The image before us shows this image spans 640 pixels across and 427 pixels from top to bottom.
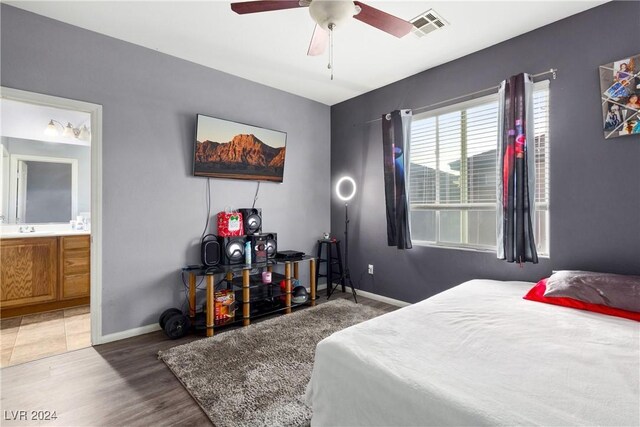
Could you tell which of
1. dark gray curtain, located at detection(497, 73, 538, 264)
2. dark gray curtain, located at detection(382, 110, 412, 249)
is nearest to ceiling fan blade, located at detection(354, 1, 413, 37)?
dark gray curtain, located at detection(497, 73, 538, 264)

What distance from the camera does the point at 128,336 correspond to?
272 cm

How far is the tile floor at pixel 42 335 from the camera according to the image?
2434mm

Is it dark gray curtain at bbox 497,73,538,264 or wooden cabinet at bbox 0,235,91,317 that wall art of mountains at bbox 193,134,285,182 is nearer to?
wooden cabinet at bbox 0,235,91,317

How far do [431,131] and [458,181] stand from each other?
0.66 metres

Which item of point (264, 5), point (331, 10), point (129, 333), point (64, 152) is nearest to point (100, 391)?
point (129, 333)

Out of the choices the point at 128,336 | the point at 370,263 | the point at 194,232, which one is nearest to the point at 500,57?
the point at 370,263

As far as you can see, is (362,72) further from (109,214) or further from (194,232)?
(109,214)

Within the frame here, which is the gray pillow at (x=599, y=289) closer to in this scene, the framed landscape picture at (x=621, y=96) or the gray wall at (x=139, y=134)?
the framed landscape picture at (x=621, y=96)

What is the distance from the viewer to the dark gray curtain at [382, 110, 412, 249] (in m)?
3.35

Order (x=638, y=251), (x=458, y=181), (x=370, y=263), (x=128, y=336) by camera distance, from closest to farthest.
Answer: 1. (x=638, y=251)
2. (x=128, y=336)
3. (x=458, y=181)
4. (x=370, y=263)

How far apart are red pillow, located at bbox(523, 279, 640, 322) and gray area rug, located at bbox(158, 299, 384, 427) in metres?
1.61

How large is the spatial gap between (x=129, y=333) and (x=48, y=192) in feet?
9.08

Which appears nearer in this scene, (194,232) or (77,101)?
(77,101)

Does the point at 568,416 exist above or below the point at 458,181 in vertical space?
below
